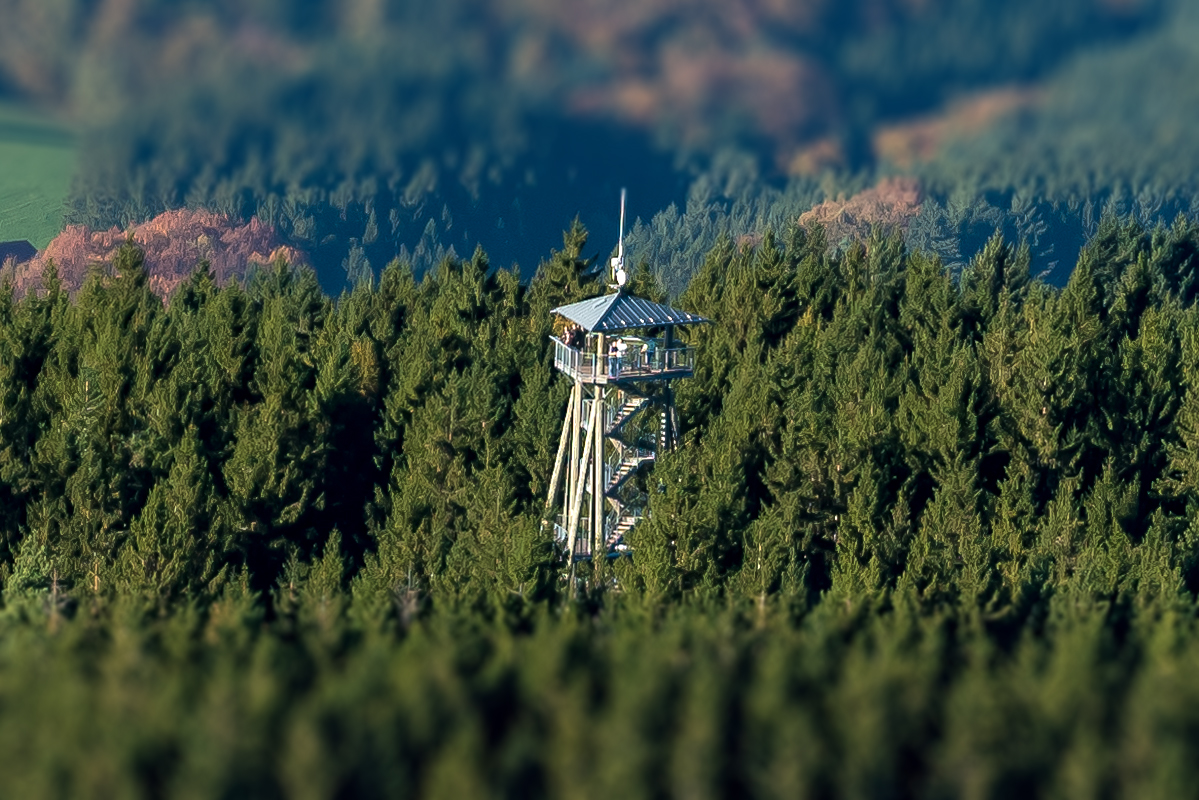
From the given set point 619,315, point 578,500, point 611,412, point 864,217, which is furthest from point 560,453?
point 864,217

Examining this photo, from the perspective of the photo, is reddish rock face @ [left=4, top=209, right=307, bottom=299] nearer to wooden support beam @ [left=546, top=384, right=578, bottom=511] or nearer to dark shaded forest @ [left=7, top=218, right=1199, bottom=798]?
dark shaded forest @ [left=7, top=218, right=1199, bottom=798]

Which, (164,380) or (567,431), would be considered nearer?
(567,431)

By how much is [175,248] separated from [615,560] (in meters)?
40.5

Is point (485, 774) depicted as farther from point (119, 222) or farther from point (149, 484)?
point (119, 222)

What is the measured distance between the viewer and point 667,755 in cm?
2072

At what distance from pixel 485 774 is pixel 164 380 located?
34.3m

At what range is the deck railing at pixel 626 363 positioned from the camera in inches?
1812

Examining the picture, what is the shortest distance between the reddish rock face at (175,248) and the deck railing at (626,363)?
1617 centimetres

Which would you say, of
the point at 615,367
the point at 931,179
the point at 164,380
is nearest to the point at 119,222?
the point at 164,380

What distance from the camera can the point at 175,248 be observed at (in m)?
81.0

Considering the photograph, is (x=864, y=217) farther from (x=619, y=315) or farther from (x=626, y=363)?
(x=626, y=363)

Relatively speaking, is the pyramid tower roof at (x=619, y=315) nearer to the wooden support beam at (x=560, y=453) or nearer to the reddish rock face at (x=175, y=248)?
the wooden support beam at (x=560, y=453)

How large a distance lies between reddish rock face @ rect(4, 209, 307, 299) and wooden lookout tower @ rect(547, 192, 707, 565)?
15720 mm

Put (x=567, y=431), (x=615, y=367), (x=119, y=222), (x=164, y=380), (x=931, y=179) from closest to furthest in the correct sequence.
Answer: (x=931, y=179), (x=615, y=367), (x=567, y=431), (x=164, y=380), (x=119, y=222)
